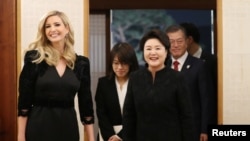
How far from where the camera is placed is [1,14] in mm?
3756

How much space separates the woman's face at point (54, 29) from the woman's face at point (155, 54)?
54 centimetres

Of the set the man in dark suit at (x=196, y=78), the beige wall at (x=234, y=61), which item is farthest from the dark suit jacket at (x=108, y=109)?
the beige wall at (x=234, y=61)

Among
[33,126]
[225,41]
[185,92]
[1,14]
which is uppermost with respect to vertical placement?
[1,14]

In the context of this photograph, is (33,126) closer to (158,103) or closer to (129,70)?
(158,103)

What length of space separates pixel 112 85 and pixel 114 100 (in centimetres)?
12

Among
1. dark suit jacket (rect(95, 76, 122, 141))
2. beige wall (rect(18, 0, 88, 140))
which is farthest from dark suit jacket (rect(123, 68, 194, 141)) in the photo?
beige wall (rect(18, 0, 88, 140))

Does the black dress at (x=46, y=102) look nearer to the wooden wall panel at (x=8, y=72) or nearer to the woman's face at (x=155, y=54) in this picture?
the woman's face at (x=155, y=54)

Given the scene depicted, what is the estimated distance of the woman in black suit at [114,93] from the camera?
11.4 ft

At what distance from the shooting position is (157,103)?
2742 mm

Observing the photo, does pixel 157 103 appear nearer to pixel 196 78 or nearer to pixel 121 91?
pixel 121 91

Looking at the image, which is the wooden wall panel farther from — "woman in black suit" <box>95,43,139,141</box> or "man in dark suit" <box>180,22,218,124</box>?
"man in dark suit" <box>180,22,218,124</box>

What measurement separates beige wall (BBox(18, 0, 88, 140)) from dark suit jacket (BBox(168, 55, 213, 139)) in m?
0.87

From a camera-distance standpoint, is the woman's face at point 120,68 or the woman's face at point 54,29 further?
the woman's face at point 120,68

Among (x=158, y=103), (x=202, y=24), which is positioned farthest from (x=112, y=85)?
(x=202, y=24)
